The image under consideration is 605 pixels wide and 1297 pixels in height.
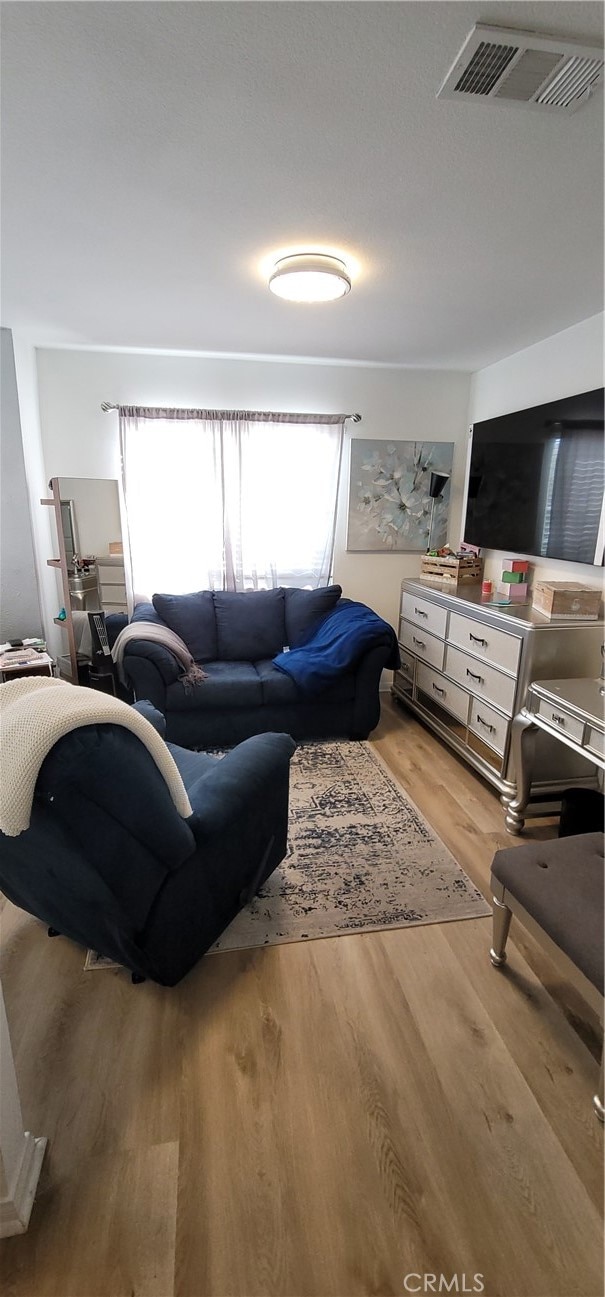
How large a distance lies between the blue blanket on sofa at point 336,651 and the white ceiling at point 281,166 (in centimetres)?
164

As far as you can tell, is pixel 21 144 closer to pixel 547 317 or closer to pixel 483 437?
pixel 547 317

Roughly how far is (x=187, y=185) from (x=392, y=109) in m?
0.67

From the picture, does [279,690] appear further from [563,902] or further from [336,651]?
[563,902]

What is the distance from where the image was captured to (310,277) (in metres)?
2.16

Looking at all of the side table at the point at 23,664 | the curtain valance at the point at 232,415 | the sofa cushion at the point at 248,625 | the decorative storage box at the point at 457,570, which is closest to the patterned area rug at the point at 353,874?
the sofa cushion at the point at 248,625

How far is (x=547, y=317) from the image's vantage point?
2725 millimetres

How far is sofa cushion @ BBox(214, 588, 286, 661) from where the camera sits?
3.63 m

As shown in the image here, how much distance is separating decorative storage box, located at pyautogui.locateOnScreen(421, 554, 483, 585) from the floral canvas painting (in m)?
0.45

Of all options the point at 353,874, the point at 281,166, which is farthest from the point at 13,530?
the point at 353,874

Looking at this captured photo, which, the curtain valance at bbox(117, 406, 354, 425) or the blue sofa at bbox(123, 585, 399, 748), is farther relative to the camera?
the curtain valance at bbox(117, 406, 354, 425)

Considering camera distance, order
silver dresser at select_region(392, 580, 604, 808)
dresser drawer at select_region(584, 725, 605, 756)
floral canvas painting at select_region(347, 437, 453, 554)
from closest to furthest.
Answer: dresser drawer at select_region(584, 725, 605, 756) → silver dresser at select_region(392, 580, 604, 808) → floral canvas painting at select_region(347, 437, 453, 554)

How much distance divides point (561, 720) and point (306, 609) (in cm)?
199

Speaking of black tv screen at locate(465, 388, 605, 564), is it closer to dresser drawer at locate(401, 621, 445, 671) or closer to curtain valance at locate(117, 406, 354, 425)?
dresser drawer at locate(401, 621, 445, 671)

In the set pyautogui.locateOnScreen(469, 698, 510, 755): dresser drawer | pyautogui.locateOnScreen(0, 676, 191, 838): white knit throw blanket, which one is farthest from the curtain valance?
pyautogui.locateOnScreen(0, 676, 191, 838): white knit throw blanket
